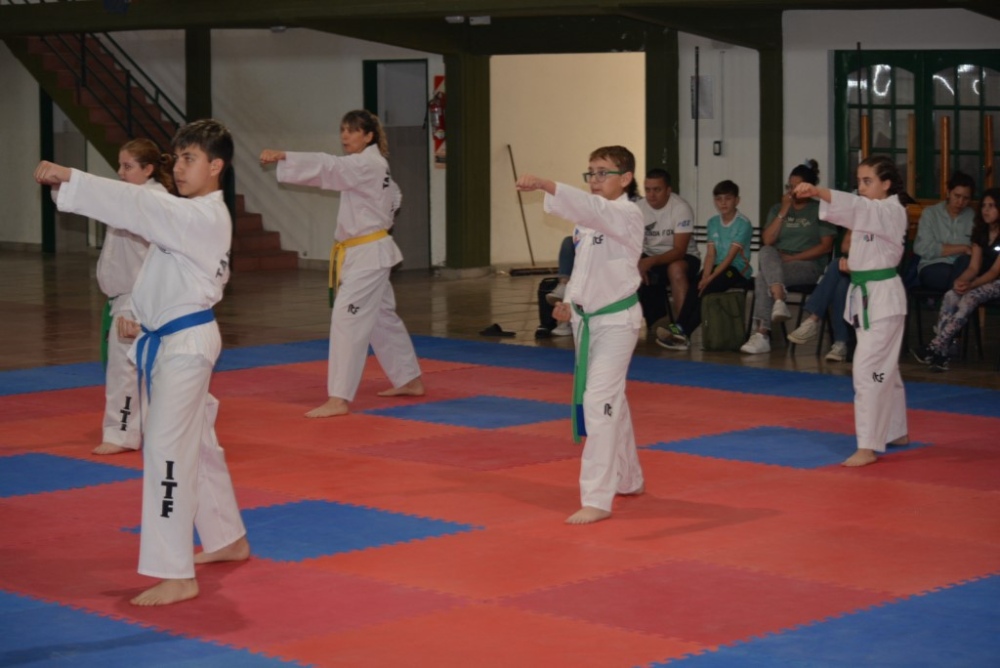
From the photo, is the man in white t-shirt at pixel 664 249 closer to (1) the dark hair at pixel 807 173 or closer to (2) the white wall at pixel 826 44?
(1) the dark hair at pixel 807 173

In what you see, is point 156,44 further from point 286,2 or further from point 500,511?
point 500,511

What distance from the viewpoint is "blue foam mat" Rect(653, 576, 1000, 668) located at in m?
4.70

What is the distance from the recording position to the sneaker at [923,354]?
10.7 meters

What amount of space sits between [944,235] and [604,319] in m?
5.45

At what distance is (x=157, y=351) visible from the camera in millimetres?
5285

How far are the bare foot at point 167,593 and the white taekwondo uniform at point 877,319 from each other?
3.60m

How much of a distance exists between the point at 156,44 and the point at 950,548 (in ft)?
50.2

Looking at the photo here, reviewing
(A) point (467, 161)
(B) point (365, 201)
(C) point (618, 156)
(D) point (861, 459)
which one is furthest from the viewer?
(A) point (467, 161)

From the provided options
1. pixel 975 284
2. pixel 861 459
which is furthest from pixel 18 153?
pixel 861 459

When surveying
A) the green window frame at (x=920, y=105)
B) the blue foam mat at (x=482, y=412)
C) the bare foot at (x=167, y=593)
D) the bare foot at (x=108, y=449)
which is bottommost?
the bare foot at (x=167, y=593)

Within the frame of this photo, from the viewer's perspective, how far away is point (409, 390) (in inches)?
378

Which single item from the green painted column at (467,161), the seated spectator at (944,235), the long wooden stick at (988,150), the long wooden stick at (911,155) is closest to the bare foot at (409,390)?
the seated spectator at (944,235)

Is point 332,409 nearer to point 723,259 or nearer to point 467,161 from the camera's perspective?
point 723,259

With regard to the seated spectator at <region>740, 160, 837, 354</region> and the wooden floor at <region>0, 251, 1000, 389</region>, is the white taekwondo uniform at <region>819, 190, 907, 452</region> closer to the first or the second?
the wooden floor at <region>0, 251, 1000, 389</region>
